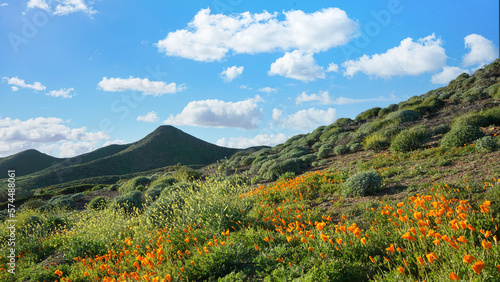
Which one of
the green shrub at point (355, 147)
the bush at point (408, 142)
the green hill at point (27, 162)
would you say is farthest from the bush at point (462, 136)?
the green hill at point (27, 162)

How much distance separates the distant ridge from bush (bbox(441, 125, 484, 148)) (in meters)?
60.8

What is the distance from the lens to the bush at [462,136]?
8.98m

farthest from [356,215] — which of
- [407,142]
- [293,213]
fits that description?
[407,142]

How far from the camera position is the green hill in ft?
233

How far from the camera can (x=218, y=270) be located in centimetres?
363

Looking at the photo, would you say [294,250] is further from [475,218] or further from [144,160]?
[144,160]

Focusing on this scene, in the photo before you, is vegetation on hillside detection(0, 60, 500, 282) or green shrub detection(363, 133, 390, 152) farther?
green shrub detection(363, 133, 390, 152)

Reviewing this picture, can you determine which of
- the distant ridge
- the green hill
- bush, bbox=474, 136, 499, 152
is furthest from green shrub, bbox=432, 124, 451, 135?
the green hill

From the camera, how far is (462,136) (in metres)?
9.03

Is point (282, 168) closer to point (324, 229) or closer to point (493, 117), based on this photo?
point (324, 229)

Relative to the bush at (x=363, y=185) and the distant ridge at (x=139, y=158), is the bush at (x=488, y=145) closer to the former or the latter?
the bush at (x=363, y=185)

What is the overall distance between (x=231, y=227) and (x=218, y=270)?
1.80 meters

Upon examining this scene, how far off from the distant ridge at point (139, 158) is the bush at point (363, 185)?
58.9 metres

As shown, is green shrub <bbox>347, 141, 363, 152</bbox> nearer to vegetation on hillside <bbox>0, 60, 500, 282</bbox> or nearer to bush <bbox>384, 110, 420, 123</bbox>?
vegetation on hillside <bbox>0, 60, 500, 282</bbox>
